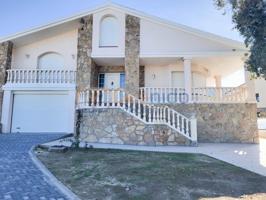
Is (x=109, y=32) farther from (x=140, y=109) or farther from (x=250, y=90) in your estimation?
(x=250, y=90)

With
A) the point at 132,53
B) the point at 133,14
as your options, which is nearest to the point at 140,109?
the point at 132,53

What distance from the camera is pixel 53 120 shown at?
14.9 m

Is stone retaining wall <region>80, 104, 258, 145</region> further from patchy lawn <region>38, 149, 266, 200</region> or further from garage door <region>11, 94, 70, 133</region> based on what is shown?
garage door <region>11, 94, 70, 133</region>

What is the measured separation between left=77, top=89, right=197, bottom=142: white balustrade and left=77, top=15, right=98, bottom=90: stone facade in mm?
2362

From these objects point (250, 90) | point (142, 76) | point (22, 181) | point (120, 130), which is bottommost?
point (22, 181)

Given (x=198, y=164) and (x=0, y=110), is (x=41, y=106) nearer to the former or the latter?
(x=0, y=110)

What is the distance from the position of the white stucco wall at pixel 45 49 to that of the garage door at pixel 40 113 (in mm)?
2125

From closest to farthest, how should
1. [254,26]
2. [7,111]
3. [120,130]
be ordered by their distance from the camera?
1. [254,26]
2. [120,130]
3. [7,111]

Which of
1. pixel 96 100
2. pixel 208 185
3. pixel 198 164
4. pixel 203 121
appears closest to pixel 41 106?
pixel 96 100

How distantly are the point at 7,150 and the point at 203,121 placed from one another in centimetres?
922

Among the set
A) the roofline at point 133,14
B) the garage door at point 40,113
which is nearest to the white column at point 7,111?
the garage door at point 40,113

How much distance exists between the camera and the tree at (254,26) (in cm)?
697

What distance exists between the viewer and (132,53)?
14297 mm

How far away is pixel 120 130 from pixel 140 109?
4.28 ft
